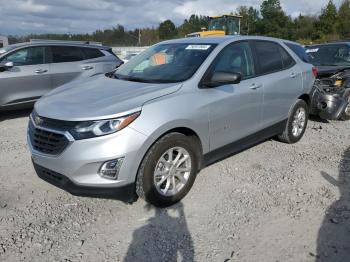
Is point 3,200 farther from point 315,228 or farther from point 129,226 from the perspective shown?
point 315,228

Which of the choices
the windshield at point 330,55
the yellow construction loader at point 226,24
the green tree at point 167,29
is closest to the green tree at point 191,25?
the green tree at point 167,29

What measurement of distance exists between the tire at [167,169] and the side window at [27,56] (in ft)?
17.1

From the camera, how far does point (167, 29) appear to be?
74812 mm

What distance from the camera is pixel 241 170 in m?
4.87

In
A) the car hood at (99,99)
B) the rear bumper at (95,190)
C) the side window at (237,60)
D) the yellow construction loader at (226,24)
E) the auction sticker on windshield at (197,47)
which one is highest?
the yellow construction loader at (226,24)

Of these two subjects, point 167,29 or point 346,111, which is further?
point 167,29

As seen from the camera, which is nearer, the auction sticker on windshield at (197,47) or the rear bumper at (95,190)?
the rear bumper at (95,190)

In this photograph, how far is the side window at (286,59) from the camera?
552 cm

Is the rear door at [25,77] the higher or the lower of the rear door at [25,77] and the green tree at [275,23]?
the lower

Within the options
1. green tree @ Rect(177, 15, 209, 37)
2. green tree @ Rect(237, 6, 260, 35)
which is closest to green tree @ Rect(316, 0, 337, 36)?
green tree @ Rect(237, 6, 260, 35)

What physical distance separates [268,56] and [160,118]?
7.98 feet

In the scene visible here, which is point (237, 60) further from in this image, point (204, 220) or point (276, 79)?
point (204, 220)

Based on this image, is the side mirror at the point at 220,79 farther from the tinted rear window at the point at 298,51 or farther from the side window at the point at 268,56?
the tinted rear window at the point at 298,51

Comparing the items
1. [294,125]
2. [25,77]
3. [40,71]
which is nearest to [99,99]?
[294,125]
